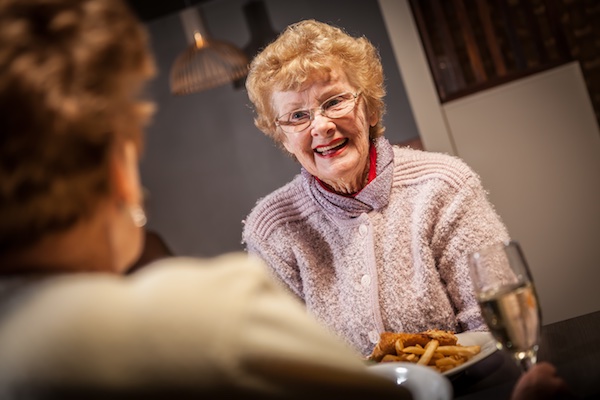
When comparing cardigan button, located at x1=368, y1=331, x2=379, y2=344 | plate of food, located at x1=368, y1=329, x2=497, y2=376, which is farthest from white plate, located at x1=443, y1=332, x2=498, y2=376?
cardigan button, located at x1=368, y1=331, x2=379, y2=344

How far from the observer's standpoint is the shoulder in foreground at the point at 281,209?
234 cm

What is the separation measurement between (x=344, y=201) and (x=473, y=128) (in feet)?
6.03

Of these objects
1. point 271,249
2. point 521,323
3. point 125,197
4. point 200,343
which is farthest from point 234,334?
point 271,249

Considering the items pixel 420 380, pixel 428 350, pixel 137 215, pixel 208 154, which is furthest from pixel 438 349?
pixel 208 154

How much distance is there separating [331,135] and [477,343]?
2.85 ft

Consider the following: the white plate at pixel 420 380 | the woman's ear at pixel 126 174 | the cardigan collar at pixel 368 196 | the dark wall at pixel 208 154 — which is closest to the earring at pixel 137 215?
the woman's ear at pixel 126 174

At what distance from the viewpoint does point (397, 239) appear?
7.11 feet

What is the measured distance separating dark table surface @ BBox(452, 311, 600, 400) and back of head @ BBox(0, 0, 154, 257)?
2.39 feet

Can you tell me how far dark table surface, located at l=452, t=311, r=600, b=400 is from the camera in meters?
1.17

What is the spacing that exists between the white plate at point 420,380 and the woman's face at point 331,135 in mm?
1049

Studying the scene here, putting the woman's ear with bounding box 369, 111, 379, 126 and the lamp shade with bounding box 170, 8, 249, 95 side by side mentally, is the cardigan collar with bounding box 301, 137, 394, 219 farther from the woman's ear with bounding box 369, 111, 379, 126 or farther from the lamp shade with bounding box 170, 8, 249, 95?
the lamp shade with bounding box 170, 8, 249, 95

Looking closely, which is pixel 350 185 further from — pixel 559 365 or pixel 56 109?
pixel 56 109

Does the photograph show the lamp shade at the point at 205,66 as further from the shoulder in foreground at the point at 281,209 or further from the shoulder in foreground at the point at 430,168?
the shoulder in foreground at the point at 430,168

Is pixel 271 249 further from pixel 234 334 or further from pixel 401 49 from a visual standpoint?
pixel 401 49
